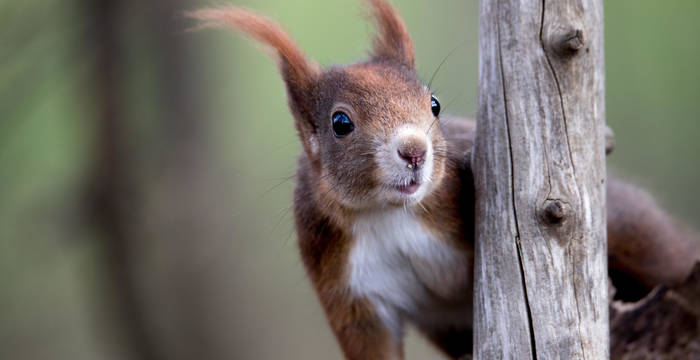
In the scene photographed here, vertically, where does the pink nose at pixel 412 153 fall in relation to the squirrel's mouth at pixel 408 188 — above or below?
above

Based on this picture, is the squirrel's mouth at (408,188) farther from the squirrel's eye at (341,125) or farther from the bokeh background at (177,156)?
the bokeh background at (177,156)

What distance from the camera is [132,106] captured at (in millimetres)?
4988

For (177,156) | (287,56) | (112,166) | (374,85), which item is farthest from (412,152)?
(177,156)

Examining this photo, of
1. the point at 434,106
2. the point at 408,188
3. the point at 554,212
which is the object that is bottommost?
the point at 554,212

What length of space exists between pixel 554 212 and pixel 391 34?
0.99 meters

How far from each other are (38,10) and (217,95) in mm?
1365

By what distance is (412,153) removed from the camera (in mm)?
2188

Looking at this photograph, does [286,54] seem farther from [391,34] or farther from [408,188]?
[408,188]

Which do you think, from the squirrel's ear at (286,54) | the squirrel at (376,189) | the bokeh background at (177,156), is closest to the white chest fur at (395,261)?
the squirrel at (376,189)

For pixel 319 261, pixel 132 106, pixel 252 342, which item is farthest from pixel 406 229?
pixel 252 342

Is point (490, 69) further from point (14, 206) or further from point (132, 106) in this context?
point (14, 206)

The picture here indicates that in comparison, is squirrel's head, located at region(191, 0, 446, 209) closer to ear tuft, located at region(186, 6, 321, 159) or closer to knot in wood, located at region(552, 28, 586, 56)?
ear tuft, located at region(186, 6, 321, 159)

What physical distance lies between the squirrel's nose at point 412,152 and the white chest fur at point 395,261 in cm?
38

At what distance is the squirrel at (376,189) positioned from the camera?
2.34 m
